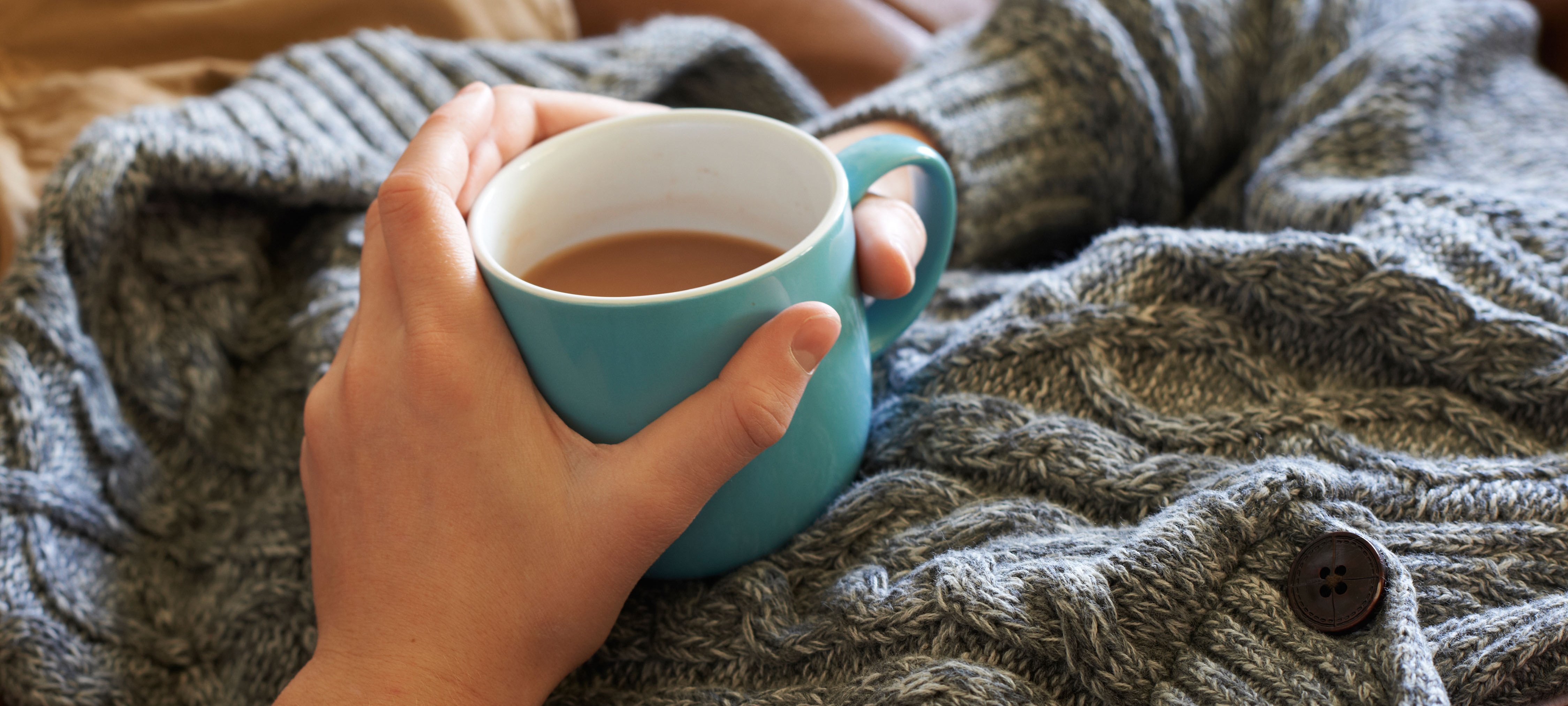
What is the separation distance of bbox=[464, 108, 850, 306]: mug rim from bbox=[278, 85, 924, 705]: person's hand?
18 mm

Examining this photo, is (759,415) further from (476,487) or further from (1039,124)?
(1039,124)

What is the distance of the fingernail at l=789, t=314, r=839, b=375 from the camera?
0.41m

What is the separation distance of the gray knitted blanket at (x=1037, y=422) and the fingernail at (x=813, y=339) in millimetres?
135

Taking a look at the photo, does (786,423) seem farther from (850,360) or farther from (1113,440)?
(1113,440)

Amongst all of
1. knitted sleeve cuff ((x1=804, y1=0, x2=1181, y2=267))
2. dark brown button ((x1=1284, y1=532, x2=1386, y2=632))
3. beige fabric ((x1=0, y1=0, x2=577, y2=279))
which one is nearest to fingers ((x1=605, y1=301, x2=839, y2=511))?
dark brown button ((x1=1284, y1=532, x2=1386, y2=632))

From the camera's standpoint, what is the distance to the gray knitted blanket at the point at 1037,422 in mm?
450

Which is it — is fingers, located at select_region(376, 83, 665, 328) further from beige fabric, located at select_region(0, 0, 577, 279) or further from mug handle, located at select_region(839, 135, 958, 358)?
beige fabric, located at select_region(0, 0, 577, 279)

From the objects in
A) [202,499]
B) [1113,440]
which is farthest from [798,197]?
[202,499]

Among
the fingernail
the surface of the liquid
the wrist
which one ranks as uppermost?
the fingernail

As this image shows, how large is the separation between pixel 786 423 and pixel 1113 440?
8.3 inches

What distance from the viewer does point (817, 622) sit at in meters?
0.48

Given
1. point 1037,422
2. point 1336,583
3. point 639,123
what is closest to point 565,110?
point 639,123

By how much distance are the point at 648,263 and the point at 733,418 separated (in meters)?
0.17

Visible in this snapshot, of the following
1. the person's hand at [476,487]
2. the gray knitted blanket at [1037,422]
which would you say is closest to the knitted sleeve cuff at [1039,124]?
the gray knitted blanket at [1037,422]
